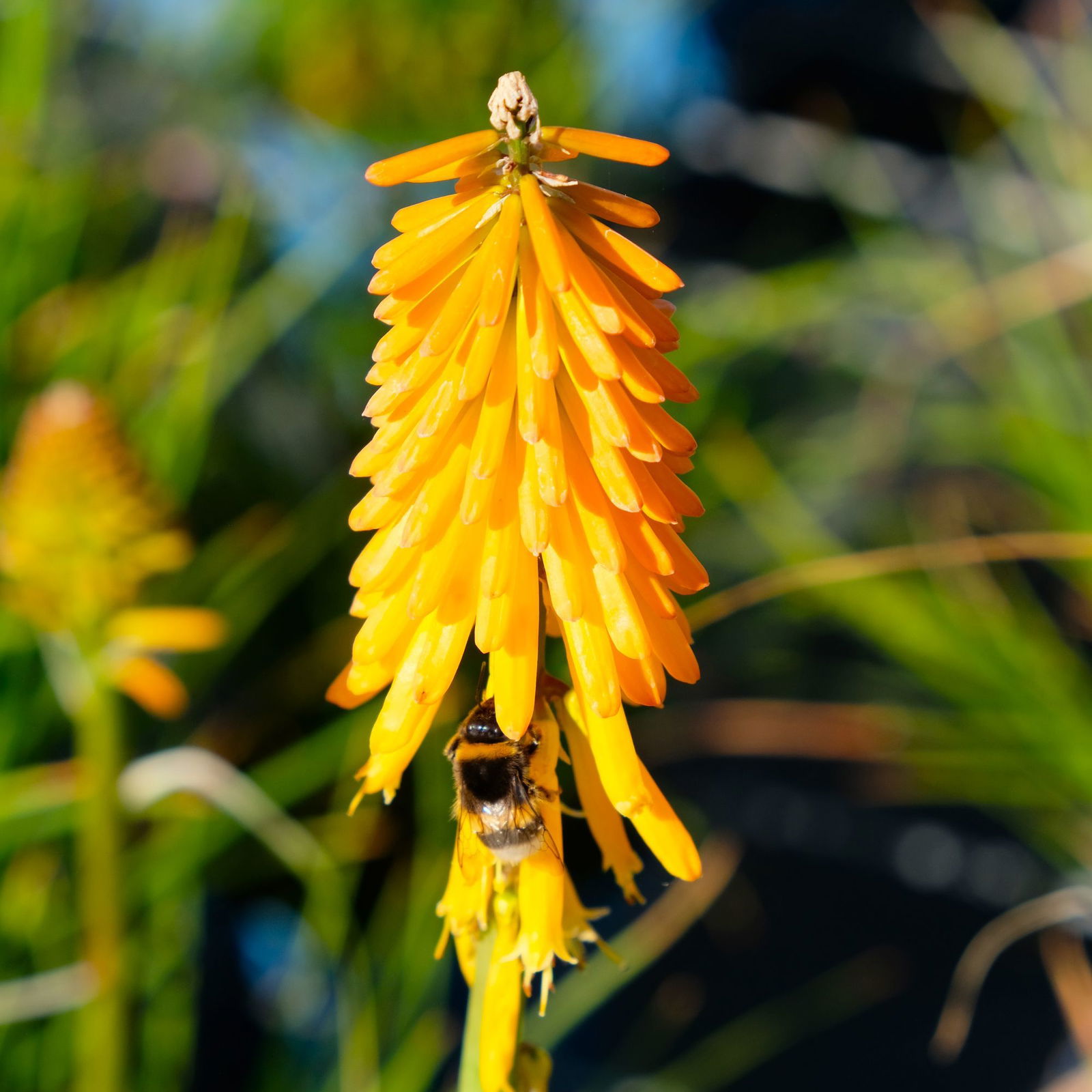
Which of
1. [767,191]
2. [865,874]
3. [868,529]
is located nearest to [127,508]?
[865,874]

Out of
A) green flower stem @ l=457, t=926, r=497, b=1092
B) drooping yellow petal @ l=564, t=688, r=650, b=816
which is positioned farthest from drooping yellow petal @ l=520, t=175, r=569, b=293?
green flower stem @ l=457, t=926, r=497, b=1092

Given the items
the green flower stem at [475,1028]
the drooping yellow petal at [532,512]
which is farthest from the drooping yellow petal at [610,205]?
the green flower stem at [475,1028]

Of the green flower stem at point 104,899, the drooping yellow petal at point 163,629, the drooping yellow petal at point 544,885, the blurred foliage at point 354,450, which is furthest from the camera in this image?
the blurred foliage at point 354,450

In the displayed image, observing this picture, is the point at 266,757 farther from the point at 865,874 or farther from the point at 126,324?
the point at 865,874

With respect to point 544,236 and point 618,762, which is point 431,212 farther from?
point 618,762

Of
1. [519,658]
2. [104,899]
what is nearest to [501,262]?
[519,658]

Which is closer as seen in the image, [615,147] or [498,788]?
[615,147]

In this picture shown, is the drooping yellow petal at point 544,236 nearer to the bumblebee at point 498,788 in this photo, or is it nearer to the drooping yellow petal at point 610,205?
the drooping yellow petal at point 610,205
